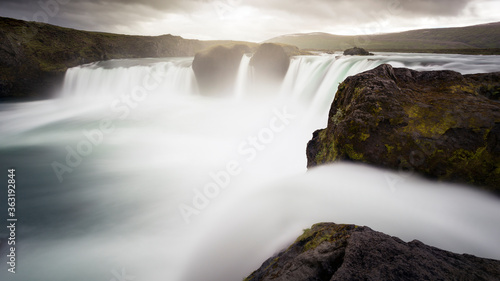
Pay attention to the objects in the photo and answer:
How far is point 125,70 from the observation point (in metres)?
33.1

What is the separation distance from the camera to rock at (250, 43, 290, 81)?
80.7 ft

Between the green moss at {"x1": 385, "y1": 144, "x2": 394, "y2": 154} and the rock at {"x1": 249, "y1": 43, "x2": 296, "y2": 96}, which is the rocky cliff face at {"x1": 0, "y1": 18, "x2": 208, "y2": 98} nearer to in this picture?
the rock at {"x1": 249, "y1": 43, "x2": 296, "y2": 96}

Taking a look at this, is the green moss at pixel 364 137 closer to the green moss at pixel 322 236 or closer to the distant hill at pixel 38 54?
the green moss at pixel 322 236

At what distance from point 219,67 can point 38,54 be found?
2692 cm

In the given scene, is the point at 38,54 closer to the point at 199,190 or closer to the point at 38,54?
the point at 38,54

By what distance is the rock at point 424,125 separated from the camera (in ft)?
11.9

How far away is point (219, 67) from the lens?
28.3 metres

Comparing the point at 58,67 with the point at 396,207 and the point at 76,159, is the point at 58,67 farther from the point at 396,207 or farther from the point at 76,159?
the point at 396,207

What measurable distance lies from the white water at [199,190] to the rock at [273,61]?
1.16 meters

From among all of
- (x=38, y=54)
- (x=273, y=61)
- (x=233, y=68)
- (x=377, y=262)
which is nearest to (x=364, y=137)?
(x=377, y=262)

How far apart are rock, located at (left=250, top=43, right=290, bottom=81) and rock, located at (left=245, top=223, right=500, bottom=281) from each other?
23.9 m

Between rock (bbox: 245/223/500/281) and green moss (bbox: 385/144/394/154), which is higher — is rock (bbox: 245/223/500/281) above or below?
below

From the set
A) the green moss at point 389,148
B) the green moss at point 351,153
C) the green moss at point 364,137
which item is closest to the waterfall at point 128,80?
the green moss at point 351,153

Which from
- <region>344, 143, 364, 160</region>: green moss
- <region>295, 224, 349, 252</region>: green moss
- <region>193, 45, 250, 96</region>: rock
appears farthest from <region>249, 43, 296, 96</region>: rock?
<region>295, 224, 349, 252</region>: green moss
